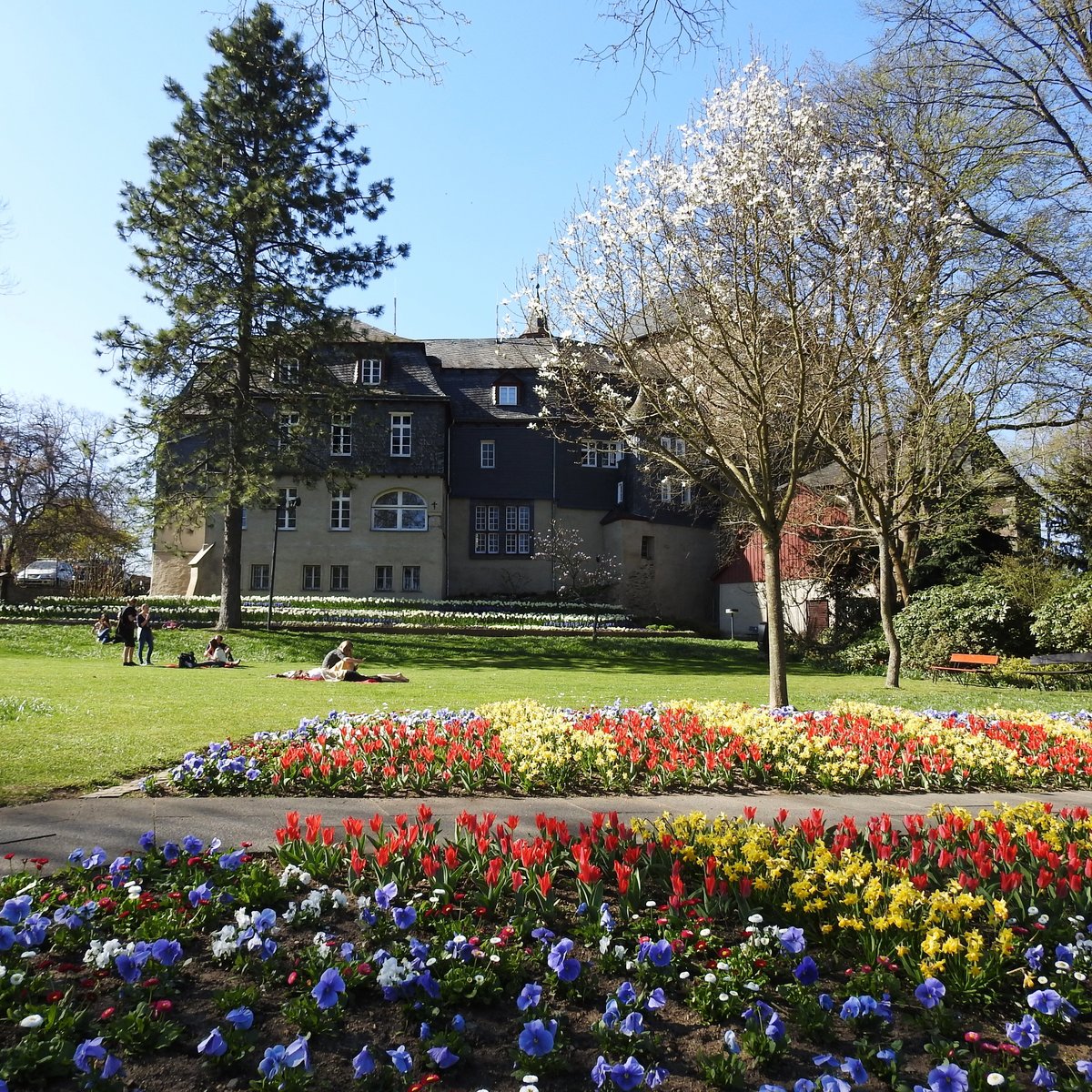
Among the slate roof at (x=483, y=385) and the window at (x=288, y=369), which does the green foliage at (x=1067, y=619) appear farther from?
the slate roof at (x=483, y=385)

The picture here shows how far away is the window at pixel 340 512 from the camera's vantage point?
4103cm

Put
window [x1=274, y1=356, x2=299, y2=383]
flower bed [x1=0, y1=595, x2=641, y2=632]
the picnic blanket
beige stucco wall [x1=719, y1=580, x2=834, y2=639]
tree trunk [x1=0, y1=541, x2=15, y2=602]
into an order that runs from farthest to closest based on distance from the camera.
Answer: beige stucco wall [x1=719, y1=580, x2=834, y2=639]
tree trunk [x1=0, y1=541, x2=15, y2=602]
flower bed [x1=0, y1=595, x2=641, y2=632]
window [x1=274, y1=356, x2=299, y2=383]
the picnic blanket

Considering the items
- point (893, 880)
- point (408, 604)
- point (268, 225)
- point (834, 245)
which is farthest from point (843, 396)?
point (408, 604)

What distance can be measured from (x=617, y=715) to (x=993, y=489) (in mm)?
20464

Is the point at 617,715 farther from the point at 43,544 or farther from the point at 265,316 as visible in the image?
the point at 43,544

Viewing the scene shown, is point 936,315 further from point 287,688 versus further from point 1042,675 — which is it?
point 287,688

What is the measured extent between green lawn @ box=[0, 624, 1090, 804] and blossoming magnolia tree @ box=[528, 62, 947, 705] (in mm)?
4597

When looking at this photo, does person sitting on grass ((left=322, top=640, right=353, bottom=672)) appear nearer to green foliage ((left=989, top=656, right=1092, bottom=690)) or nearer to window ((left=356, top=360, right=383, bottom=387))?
green foliage ((left=989, top=656, right=1092, bottom=690))

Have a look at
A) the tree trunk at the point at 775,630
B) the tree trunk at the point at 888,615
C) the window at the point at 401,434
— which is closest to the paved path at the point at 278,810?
the tree trunk at the point at 775,630

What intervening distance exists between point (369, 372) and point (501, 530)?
400 inches

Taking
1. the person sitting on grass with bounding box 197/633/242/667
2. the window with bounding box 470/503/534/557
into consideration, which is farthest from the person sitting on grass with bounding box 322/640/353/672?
the window with bounding box 470/503/534/557

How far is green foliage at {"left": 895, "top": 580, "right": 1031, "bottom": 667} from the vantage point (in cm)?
2406

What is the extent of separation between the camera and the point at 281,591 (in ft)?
133

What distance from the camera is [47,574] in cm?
4500
